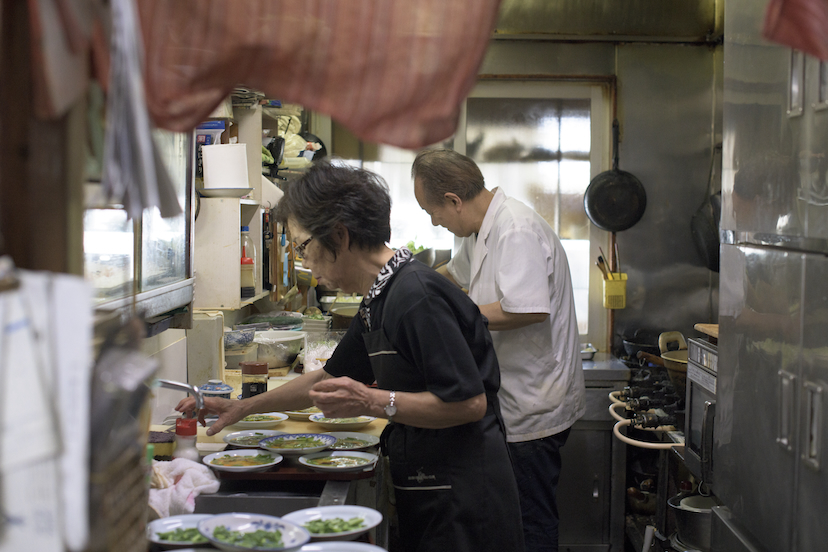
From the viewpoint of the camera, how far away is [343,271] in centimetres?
227

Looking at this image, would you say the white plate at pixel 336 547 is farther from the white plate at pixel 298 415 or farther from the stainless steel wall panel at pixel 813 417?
the white plate at pixel 298 415

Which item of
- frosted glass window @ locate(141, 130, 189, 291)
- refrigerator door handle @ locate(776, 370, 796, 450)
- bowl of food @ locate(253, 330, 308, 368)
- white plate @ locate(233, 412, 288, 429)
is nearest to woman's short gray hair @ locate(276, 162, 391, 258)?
frosted glass window @ locate(141, 130, 189, 291)

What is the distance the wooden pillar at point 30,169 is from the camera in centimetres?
93

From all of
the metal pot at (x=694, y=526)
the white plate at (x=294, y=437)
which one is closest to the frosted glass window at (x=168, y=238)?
the white plate at (x=294, y=437)

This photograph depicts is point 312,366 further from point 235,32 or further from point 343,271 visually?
point 235,32

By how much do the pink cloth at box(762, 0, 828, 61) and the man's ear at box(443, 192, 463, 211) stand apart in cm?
217

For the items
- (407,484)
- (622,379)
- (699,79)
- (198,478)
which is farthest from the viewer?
(699,79)

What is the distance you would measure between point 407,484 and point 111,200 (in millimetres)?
1528

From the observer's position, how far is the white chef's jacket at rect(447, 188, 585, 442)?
3092mm

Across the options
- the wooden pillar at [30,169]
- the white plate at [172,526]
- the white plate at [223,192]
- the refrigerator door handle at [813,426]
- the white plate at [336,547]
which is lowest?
the white plate at [172,526]

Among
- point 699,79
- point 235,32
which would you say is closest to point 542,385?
point 235,32

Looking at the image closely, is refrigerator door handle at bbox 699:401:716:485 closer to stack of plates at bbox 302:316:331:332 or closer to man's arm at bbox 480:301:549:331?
man's arm at bbox 480:301:549:331

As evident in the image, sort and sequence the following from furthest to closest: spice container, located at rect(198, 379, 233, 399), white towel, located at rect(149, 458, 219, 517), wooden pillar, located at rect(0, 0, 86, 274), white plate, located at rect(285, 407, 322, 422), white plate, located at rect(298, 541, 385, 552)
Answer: white plate, located at rect(285, 407, 322, 422)
spice container, located at rect(198, 379, 233, 399)
white towel, located at rect(149, 458, 219, 517)
white plate, located at rect(298, 541, 385, 552)
wooden pillar, located at rect(0, 0, 86, 274)

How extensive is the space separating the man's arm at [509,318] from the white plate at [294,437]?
3.02 ft
